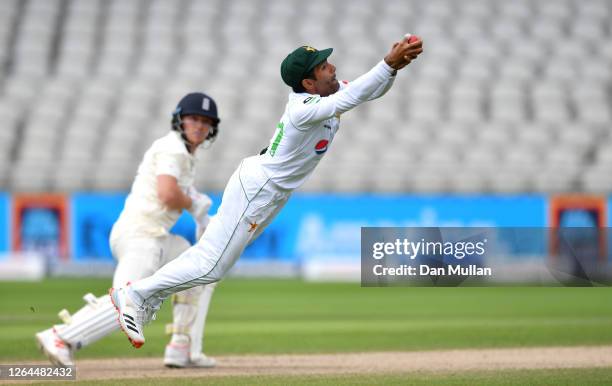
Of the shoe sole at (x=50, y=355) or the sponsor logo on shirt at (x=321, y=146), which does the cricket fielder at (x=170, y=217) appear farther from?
the sponsor logo on shirt at (x=321, y=146)

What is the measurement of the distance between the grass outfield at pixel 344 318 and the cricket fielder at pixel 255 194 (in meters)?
1.57

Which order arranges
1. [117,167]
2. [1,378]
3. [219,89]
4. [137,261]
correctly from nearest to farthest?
[1,378] → [137,261] → [117,167] → [219,89]

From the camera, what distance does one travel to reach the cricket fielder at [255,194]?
6.46m

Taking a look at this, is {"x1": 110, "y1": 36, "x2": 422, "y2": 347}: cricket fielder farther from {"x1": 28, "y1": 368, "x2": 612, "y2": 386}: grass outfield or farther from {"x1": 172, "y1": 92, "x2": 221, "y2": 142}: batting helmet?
{"x1": 172, "y1": 92, "x2": 221, "y2": 142}: batting helmet

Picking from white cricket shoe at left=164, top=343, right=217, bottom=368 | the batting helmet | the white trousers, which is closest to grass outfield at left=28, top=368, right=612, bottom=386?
the white trousers

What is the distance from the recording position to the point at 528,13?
1087 inches

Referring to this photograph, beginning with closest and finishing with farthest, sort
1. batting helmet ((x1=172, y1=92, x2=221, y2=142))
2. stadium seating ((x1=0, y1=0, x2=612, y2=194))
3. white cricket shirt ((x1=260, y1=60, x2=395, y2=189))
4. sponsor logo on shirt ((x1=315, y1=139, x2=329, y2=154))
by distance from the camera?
1. white cricket shirt ((x1=260, y1=60, x2=395, y2=189))
2. sponsor logo on shirt ((x1=315, y1=139, x2=329, y2=154))
3. batting helmet ((x1=172, y1=92, x2=221, y2=142))
4. stadium seating ((x1=0, y1=0, x2=612, y2=194))

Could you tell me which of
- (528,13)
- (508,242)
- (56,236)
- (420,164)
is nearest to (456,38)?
(528,13)

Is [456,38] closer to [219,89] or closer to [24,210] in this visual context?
[219,89]

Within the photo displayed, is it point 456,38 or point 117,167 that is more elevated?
point 456,38

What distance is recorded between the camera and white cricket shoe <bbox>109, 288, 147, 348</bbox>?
6637 millimetres

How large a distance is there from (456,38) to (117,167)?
10098 millimetres

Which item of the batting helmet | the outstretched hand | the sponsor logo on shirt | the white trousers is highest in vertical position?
the batting helmet

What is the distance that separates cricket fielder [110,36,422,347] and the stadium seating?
496 inches
